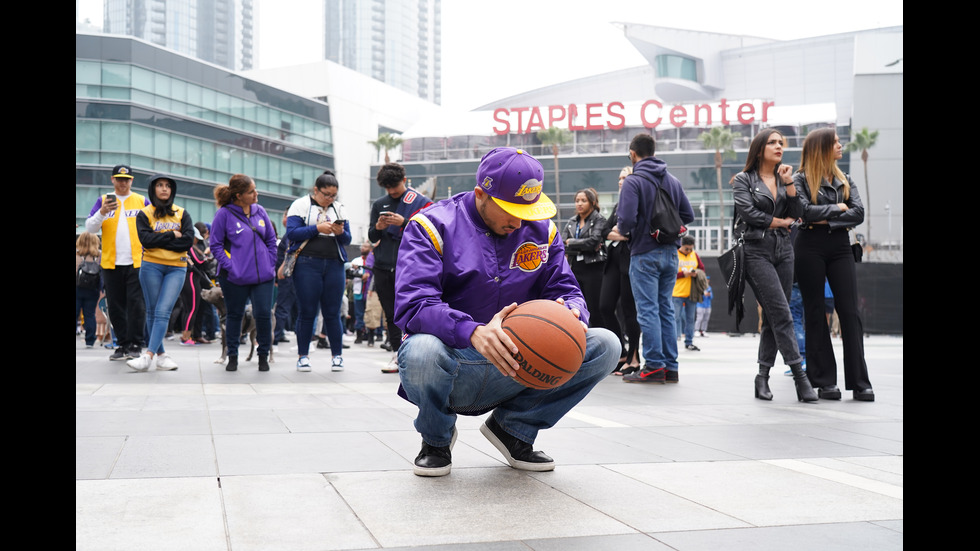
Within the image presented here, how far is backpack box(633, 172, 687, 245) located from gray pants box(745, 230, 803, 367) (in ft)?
3.45

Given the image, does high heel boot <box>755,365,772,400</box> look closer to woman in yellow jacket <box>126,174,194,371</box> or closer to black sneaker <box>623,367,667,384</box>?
black sneaker <box>623,367,667,384</box>

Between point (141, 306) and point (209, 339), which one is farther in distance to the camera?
point (209, 339)

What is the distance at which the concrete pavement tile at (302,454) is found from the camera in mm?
3750

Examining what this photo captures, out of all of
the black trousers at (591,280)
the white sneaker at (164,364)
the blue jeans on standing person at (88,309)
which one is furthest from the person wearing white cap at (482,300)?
the blue jeans on standing person at (88,309)

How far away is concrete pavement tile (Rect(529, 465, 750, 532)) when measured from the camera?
9.66 ft

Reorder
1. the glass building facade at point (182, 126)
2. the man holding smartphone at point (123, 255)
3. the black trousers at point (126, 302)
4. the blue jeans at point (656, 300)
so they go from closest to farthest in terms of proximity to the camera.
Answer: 1. the blue jeans at point (656, 300)
2. the man holding smartphone at point (123, 255)
3. the black trousers at point (126, 302)
4. the glass building facade at point (182, 126)

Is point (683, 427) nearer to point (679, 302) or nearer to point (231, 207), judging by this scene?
point (231, 207)

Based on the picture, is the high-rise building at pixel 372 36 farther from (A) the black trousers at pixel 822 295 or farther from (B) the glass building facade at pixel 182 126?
(A) the black trousers at pixel 822 295

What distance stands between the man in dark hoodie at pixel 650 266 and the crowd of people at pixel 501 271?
0.01 meters

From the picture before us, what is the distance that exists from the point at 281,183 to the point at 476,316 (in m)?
60.9

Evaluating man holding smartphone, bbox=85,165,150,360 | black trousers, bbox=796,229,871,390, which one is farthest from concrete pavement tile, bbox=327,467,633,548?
man holding smartphone, bbox=85,165,150,360
